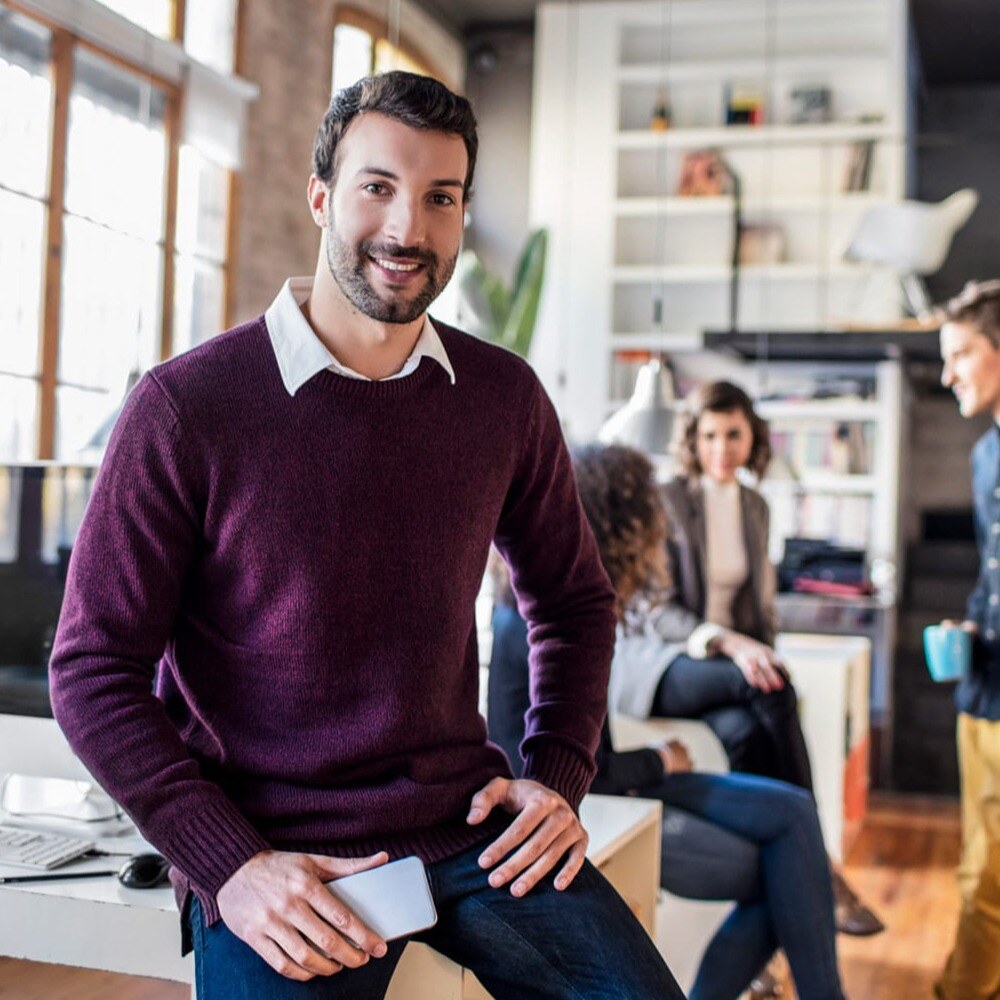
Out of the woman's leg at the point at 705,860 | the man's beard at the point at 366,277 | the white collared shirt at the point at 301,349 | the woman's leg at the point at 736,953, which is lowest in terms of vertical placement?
the woman's leg at the point at 736,953

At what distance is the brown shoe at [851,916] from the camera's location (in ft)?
13.0

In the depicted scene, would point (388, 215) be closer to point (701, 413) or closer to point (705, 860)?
point (705, 860)

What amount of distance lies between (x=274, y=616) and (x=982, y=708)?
7.38 feet

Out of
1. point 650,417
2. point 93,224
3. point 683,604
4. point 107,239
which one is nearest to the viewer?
point 683,604

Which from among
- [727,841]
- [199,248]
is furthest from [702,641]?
[199,248]

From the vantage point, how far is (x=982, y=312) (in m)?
3.20

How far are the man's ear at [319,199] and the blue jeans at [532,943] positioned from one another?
0.69 meters

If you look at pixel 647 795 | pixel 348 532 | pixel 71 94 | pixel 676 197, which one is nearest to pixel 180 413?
pixel 348 532

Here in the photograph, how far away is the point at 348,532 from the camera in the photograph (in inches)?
55.1

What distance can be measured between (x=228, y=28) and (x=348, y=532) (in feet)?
19.1

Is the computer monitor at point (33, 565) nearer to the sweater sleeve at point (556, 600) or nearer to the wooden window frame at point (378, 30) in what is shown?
the sweater sleeve at point (556, 600)

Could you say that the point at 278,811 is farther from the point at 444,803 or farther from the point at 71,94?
the point at 71,94

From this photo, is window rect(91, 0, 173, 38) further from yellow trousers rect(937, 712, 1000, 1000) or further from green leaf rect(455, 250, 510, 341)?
yellow trousers rect(937, 712, 1000, 1000)

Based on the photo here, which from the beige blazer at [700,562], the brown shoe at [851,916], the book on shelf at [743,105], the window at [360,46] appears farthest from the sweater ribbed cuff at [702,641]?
the book on shelf at [743,105]
